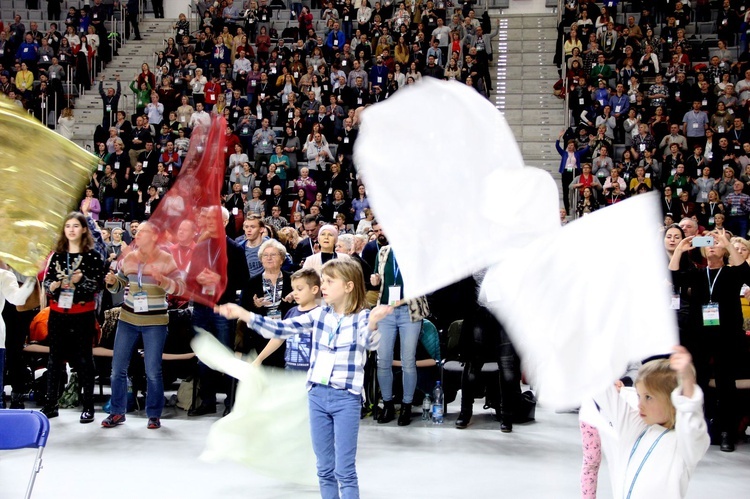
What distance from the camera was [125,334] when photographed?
6602 mm

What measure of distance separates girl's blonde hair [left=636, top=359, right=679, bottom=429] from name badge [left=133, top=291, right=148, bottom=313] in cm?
442

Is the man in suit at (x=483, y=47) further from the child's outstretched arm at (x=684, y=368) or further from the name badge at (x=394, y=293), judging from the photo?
the child's outstretched arm at (x=684, y=368)

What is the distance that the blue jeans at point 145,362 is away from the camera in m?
6.59

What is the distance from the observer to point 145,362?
6.66 m

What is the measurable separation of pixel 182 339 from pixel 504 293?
521 centimetres

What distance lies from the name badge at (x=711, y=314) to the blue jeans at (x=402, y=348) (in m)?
2.17

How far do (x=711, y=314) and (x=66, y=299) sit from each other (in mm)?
4990

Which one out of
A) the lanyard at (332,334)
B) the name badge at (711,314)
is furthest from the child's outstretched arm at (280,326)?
the name badge at (711,314)

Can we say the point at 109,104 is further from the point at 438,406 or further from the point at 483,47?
the point at 438,406

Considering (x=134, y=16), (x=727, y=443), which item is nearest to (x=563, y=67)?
(x=134, y=16)

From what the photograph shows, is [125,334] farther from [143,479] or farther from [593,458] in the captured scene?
[593,458]

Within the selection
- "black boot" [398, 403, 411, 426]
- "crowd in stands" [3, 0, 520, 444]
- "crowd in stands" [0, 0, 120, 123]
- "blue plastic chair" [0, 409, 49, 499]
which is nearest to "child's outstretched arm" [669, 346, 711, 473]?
"blue plastic chair" [0, 409, 49, 499]

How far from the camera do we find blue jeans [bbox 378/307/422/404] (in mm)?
6809

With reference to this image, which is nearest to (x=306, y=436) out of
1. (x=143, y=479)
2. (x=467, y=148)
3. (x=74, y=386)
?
(x=143, y=479)
